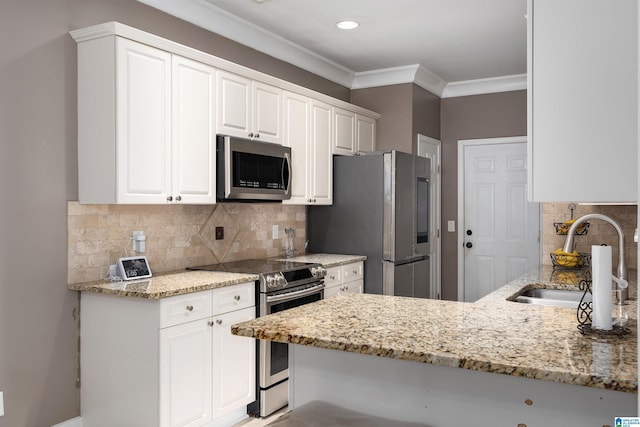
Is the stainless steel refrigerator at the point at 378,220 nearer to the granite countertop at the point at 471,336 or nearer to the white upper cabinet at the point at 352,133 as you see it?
the white upper cabinet at the point at 352,133

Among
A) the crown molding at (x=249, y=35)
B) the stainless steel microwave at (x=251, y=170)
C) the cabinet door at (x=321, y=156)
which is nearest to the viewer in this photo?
the stainless steel microwave at (x=251, y=170)

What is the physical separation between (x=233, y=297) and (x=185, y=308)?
38 cm

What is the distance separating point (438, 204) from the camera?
606 cm

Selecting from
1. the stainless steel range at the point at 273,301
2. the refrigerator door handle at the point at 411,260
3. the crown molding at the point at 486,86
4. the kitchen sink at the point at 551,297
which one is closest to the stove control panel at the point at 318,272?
the stainless steel range at the point at 273,301

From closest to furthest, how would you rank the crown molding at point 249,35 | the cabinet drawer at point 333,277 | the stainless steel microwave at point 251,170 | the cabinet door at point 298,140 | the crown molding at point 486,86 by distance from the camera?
the stainless steel microwave at point 251,170 → the crown molding at point 249,35 → the cabinet drawer at point 333,277 → the cabinet door at point 298,140 → the crown molding at point 486,86

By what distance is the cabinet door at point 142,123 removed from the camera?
282 centimetres

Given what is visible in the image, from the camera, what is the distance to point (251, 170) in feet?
11.9

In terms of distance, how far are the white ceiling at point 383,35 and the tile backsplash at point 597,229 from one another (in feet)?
4.74

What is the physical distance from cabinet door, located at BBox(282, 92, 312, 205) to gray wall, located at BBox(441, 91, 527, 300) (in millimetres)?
2265

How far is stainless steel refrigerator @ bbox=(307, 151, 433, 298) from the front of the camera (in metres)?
4.46

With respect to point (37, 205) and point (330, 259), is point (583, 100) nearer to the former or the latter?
point (37, 205)

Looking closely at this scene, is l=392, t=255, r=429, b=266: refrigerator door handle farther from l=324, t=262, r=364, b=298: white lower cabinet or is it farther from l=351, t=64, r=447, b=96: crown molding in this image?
l=351, t=64, r=447, b=96: crown molding

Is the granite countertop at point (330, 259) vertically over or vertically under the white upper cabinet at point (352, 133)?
under

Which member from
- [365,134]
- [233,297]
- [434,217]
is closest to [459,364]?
[233,297]
